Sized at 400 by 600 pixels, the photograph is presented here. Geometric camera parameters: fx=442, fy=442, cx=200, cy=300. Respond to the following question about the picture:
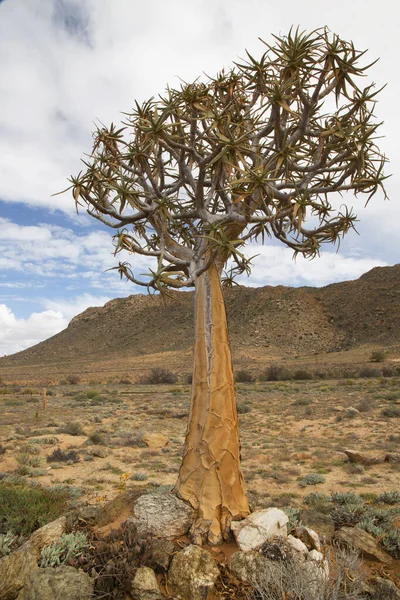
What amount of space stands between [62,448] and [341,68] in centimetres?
1180

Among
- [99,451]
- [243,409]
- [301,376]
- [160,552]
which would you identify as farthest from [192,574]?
[301,376]

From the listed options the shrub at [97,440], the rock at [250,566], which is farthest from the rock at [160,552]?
the shrub at [97,440]

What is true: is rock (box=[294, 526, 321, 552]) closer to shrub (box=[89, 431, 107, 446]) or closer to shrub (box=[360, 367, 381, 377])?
shrub (box=[89, 431, 107, 446])

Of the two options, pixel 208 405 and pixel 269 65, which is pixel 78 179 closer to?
pixel 269 65

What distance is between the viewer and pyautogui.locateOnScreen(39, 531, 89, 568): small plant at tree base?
14.4 ft

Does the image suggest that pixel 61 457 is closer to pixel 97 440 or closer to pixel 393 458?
pixel 97 440

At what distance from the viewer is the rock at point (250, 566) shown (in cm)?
438

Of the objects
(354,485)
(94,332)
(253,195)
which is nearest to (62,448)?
(354,485)

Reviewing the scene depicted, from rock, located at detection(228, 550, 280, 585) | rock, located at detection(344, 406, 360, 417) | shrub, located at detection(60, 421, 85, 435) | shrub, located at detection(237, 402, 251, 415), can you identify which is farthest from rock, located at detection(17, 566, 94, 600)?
shrub, located at detection(237, 402, 251, 415)

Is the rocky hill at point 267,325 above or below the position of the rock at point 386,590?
above

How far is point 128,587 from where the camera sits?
419 cm

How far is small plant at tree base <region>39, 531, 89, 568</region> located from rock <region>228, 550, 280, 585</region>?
1578 mm

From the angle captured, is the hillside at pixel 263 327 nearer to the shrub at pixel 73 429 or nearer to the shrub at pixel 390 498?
the shrub at pixel 73 429

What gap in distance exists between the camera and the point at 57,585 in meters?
3.94
